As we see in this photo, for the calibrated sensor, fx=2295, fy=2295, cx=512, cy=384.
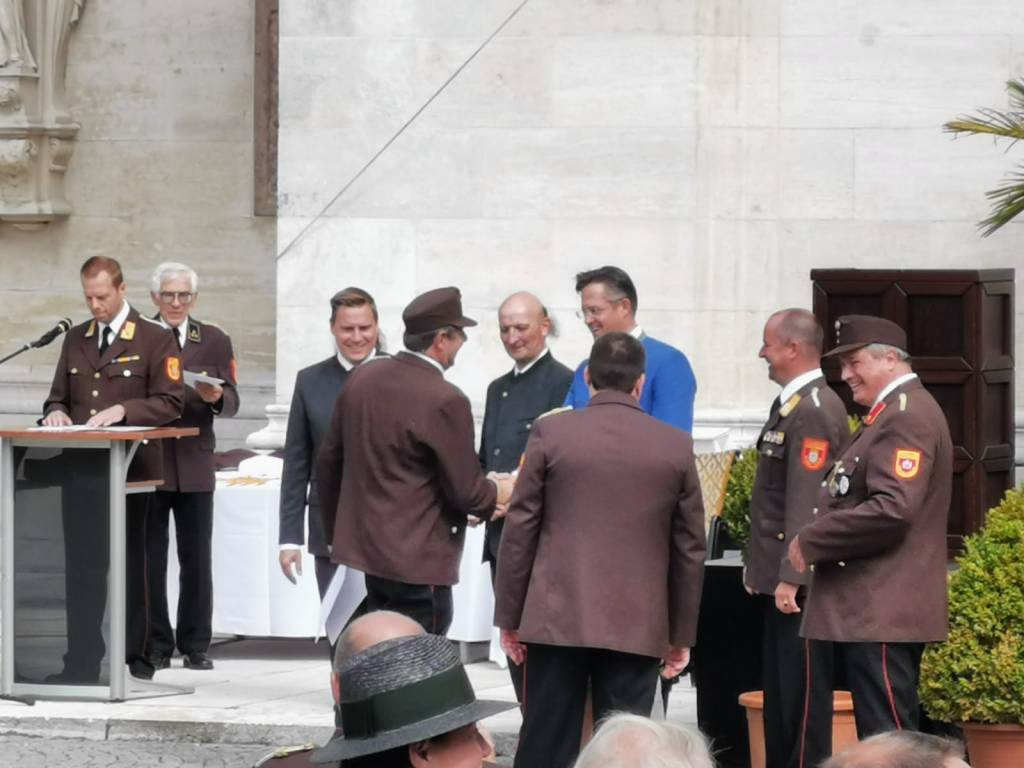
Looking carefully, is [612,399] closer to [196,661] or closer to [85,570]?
[85,570]

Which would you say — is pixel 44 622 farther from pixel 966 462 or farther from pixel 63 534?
pixel 966 462

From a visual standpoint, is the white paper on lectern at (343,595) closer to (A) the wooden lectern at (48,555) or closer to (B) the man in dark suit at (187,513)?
(A) the wooden lectern at (48,555)

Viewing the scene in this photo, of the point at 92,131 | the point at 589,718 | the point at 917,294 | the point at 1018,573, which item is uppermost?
the point at 92,131

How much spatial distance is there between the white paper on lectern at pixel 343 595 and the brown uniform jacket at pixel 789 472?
179 centimetres

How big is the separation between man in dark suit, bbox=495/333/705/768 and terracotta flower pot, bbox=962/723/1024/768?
3.65ft

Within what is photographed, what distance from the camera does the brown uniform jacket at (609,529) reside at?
289 inches

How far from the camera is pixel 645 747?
3949 mm

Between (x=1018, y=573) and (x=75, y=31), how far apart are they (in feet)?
30.1

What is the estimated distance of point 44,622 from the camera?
32.5 feet

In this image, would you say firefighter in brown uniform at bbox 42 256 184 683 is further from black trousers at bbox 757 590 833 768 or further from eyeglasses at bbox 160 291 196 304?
black trousers at bbox 757 590 833 768

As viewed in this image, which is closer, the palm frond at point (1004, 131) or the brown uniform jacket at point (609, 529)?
the brown uniform jacket at point (609, 529)

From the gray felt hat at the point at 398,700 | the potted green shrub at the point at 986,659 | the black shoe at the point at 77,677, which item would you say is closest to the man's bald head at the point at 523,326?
the potted green shrub at the point at 986,659

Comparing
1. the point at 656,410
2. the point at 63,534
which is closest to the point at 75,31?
the point at 63,534

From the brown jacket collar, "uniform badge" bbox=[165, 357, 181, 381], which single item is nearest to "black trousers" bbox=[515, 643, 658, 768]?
the brown jacket collar
